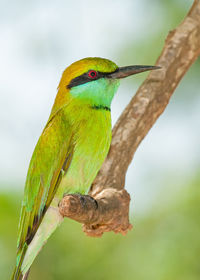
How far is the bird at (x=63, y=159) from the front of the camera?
3844mm

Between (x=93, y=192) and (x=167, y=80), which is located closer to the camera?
(x=93, y=192)

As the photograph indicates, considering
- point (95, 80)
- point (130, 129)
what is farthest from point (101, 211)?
point (95, 80)

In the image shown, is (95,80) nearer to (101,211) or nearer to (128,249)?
(101,211)

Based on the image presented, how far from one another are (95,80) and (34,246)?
57.5 inches

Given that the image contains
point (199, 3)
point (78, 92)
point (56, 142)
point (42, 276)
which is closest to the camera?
point (56, 142)

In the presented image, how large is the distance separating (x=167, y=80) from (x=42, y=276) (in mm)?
2497

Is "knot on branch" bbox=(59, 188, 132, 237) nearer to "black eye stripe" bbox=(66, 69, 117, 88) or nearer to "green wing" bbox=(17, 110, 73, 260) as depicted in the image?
"green wing" bbox=(17, 110, 73, 260)

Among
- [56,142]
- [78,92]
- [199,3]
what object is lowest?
[56,142]

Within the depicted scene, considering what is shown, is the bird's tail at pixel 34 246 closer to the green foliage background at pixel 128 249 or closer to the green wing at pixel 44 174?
the green wing at pixel 44 174

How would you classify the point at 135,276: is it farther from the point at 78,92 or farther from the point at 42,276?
the point at 78,92

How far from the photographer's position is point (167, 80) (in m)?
4.59

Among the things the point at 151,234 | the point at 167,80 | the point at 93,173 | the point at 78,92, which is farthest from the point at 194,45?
the point at 151,234

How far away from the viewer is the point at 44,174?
3.90m

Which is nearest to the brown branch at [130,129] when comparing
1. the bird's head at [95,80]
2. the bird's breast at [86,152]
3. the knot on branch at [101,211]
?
the knot on branch at [101,211]
